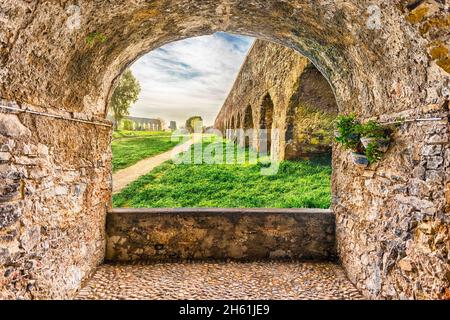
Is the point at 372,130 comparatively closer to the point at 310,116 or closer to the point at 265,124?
the point at 310,116

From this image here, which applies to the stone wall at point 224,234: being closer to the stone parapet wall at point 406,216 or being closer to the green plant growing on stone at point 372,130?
the stone parapet wall at point 406,216

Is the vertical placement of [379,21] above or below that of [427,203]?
above

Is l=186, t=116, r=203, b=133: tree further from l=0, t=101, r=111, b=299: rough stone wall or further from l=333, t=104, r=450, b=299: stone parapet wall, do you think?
l=333, t=104, r=450, b=299: stone parapet wall

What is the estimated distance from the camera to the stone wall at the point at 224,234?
437 cm

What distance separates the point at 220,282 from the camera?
3.78 m

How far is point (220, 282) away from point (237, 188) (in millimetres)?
4121

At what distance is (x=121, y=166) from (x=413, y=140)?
1159 cm

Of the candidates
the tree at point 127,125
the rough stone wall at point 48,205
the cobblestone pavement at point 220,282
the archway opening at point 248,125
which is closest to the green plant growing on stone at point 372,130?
the cobblestone pavement at point 220,282

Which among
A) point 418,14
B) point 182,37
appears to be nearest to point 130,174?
point 182,37

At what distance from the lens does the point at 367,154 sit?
10.2ft

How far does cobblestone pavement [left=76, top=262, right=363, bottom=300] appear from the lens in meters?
3.49

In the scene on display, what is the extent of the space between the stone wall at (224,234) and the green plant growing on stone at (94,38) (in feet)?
7.95
